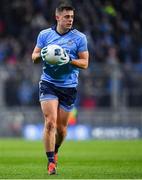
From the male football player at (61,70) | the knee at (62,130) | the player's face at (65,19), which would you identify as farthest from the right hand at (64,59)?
the knee at (62,130)

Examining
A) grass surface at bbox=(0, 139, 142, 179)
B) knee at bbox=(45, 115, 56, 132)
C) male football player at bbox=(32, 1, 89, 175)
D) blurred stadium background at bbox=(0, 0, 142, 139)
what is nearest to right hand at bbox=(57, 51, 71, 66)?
male football player at bbox=(32, 1, 89, 175)

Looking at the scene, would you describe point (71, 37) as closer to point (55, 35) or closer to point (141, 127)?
point (55, 35)

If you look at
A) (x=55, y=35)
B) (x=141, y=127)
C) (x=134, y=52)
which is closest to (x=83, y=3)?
(x=134, y=52)

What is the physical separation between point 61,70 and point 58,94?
0.37 meters

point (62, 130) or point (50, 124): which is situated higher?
point (50, 124)

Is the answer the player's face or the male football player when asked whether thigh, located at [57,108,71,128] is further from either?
the player's face

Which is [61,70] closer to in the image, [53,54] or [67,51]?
[67,51]

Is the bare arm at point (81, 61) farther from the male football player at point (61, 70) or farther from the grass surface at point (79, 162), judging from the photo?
the grass surface at point (79, 162)

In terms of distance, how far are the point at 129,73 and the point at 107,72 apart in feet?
2.31

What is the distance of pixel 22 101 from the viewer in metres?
25.7

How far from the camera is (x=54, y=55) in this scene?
11.5m

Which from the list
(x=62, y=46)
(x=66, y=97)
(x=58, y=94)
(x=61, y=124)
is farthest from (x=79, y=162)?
(x=62, y=46)

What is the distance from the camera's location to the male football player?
38.8 feet

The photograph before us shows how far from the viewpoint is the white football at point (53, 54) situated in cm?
1147
